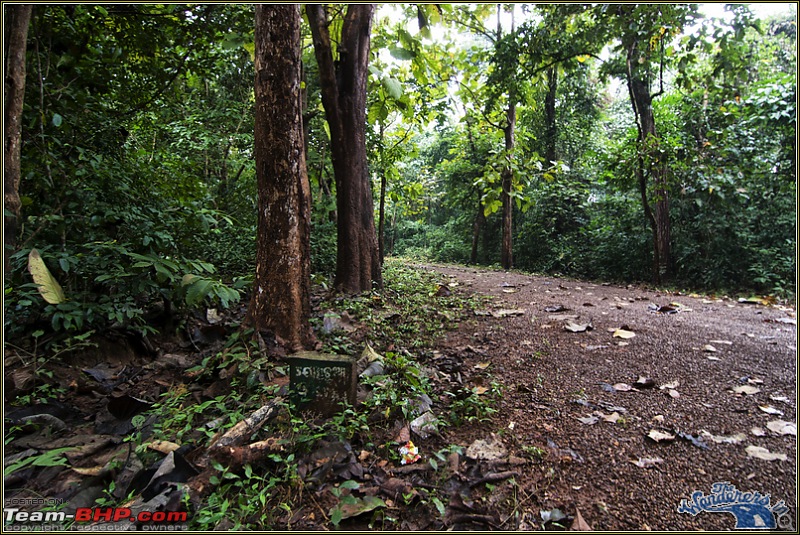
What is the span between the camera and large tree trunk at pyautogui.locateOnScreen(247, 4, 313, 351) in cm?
307

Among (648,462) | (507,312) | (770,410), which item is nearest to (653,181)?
(507,312)

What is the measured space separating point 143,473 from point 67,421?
984mm

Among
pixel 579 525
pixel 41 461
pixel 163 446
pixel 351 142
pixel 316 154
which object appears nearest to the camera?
pixel 579 525

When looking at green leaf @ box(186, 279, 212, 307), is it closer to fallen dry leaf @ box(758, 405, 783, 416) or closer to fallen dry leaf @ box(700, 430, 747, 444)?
fallen dry leaf @ box(700, 430, 747, 444)

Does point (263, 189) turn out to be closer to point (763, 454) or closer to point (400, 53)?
point (400, 53)

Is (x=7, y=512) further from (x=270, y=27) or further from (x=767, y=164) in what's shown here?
(x=767, y=164)

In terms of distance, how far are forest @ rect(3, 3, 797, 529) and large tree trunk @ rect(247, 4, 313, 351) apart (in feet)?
0.05

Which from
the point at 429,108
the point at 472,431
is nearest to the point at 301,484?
the point at 472,431

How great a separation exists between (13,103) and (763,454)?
4.09 metres

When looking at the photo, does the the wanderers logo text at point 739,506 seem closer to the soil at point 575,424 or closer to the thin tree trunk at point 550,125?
the soil at point 575,424

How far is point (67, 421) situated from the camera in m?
2.33

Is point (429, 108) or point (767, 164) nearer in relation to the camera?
point (767, 164)

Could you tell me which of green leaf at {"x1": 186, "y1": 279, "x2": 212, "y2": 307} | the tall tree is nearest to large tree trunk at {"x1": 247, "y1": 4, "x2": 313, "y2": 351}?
green leaf at {"x1": 186, "y1": 279, "x2": 212, "y2": 307}

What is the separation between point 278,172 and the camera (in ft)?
10.1
